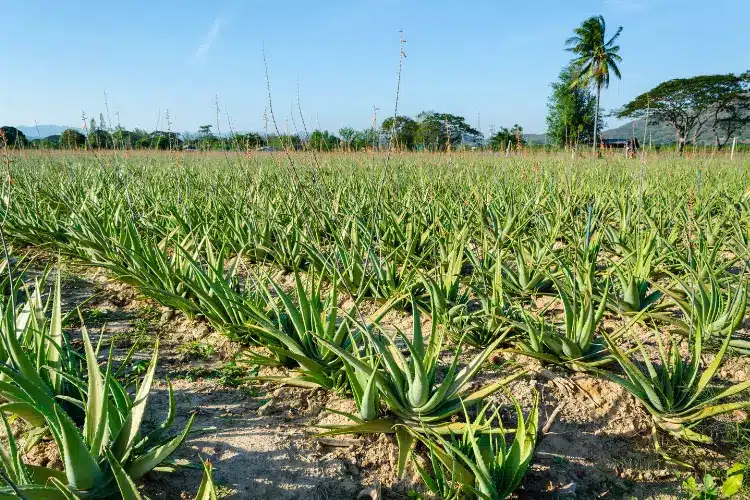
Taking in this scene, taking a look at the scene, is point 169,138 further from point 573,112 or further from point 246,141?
point 573,112

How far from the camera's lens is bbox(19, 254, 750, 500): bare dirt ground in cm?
168

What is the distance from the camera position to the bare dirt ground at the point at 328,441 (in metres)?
1.68

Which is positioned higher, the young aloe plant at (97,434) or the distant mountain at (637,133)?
the distant mountain at (637,133)

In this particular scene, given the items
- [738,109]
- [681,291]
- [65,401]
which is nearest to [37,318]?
[65,401]

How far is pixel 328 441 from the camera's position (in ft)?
6.03

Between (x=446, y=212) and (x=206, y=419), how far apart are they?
2572 millimetres

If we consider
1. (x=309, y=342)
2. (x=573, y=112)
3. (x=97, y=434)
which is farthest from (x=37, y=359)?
(x=573, y=112)

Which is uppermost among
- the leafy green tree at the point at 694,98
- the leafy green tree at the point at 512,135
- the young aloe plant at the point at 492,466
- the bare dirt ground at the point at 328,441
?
the leafy green tree at the point at 694,98

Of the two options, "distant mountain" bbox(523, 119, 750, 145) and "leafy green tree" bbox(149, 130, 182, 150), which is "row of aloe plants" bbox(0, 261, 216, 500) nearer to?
"distant mountain" bbox(523, 119, 750, 145)

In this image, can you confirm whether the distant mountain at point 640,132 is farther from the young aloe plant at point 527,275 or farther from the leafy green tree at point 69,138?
the leafy green tree at point 69,138

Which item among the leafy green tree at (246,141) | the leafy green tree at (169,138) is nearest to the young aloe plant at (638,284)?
the leafy green tree at (246,141)

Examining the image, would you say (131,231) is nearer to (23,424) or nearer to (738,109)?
(23,424)

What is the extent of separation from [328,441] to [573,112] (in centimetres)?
1631

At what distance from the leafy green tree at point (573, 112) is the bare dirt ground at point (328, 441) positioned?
1.93m
